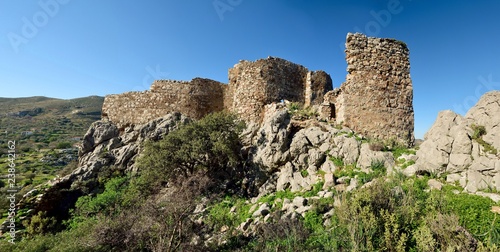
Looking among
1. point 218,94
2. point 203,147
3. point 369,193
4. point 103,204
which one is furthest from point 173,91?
point 369,193

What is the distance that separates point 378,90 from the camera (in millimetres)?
11695

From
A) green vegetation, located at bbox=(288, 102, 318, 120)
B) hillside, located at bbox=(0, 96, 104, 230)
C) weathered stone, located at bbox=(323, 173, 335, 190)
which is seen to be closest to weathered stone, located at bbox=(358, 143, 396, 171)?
weathered stone, located at bbox=(323, 173, 335, 190)

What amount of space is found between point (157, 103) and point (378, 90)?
13876mm

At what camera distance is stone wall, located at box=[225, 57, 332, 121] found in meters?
16.6

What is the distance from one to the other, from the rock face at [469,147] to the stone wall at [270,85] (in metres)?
9.44

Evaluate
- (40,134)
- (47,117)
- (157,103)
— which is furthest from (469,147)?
(47,117)

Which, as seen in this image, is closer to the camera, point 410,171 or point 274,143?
point 410,171

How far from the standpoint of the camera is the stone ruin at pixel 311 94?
11656 millimetres

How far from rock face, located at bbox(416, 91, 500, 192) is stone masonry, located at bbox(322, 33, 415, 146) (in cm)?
260

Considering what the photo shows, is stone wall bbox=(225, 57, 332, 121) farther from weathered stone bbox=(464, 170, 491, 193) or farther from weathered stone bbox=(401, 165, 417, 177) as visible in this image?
weathered stone bbox=(464, 170, 491, 193)

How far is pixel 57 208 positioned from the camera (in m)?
14.9

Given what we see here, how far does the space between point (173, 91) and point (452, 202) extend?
16239 millimetres

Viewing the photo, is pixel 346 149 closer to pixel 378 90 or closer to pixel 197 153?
pixel 378 90

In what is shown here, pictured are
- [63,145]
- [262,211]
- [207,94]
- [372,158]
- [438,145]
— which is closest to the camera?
[438,145]
